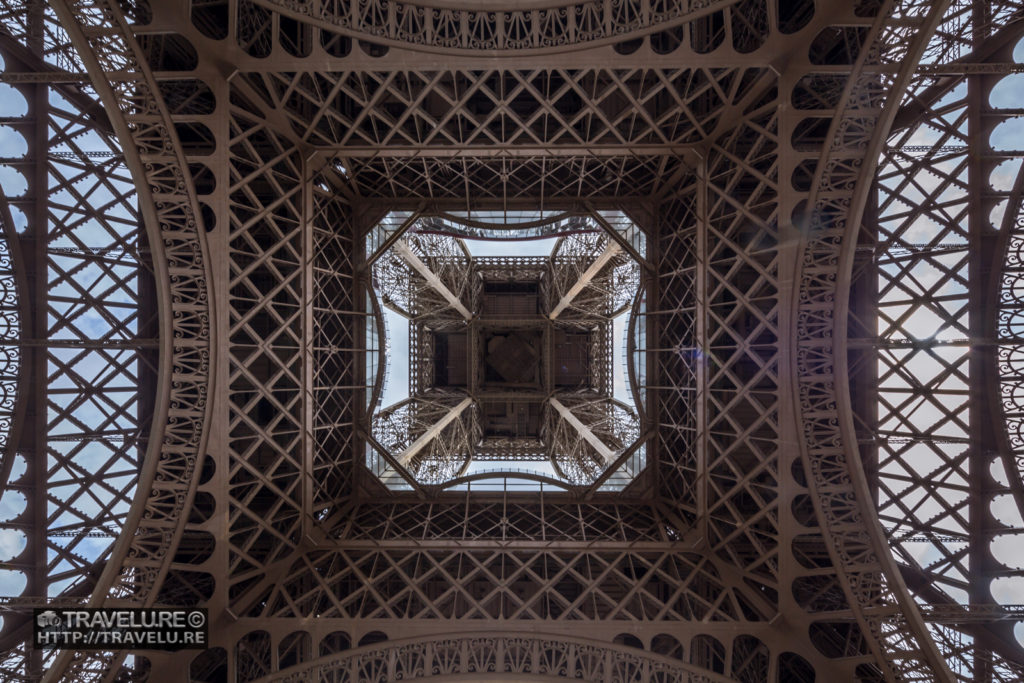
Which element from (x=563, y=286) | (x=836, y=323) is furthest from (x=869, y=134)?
(x=563, y=286)

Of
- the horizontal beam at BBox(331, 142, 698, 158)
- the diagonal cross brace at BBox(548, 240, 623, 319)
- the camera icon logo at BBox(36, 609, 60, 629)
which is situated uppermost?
the horizontal beam at BBox(331, 142, 698, 158)

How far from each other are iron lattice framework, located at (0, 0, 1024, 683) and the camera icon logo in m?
0.62

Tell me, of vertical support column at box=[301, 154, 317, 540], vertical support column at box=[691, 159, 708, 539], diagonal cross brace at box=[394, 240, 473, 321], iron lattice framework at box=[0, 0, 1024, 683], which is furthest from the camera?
diagonal cross brace at box=[394, 240, 473, 321]

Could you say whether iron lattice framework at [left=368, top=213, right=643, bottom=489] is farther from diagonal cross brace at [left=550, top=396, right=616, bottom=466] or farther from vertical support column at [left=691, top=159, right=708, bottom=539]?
vertical support column at [left=691, top=159, right=708, bottom=539]

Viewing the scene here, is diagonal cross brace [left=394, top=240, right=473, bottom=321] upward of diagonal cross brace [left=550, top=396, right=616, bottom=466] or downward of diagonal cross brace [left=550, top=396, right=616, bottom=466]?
upward

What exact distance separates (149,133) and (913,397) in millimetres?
19612

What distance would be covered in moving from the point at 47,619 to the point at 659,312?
18.1 meters

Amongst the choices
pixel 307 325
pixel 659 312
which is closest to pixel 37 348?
pixel 307 325

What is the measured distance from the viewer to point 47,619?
1085 cm

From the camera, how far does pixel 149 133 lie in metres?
10.8

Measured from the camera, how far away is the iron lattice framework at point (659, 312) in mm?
10500

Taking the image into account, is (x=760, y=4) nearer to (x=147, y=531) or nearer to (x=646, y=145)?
(x=646, y=145)

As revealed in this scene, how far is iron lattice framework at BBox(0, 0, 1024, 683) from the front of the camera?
10500mm

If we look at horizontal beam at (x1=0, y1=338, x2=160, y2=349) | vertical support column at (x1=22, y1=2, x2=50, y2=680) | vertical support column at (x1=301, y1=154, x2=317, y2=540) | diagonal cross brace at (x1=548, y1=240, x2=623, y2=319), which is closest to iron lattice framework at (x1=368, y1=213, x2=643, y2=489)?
diagonal cross brace at (x1=548, y1=240, x2=623, y2=319)
